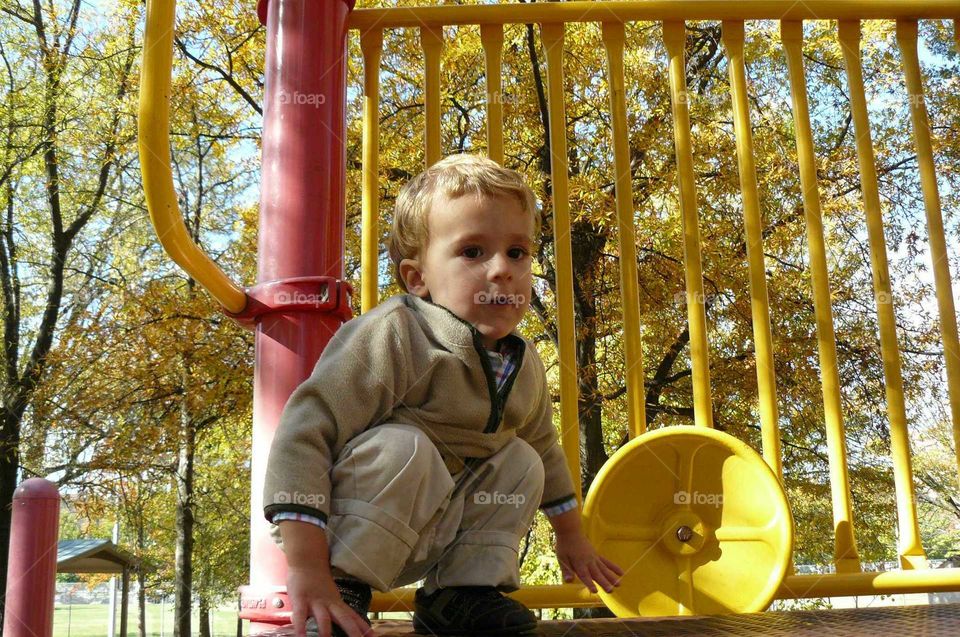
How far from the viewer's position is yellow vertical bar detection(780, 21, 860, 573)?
1511mm

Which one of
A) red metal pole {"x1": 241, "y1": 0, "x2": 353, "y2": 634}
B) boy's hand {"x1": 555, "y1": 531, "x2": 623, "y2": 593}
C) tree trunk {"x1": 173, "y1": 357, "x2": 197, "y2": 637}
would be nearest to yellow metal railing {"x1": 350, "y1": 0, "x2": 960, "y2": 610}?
red metal pole {"x1": 241, "y1": 0, "x2": 353, "y2": 634}

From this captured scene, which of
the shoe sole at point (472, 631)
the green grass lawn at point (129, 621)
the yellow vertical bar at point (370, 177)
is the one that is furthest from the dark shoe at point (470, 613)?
the green grass lawn at point (129, 621)

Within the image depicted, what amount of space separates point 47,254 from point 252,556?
10.5m

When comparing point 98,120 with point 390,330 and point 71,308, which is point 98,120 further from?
point 390,330

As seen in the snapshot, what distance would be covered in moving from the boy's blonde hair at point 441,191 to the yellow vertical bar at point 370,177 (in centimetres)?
Result: 35

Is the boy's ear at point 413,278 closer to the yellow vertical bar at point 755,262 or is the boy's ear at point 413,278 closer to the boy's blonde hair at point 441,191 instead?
the boy's blonde hair at point 441,191

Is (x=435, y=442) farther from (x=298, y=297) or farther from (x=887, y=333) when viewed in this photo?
(x=887, y=333)

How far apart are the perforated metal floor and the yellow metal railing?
419 mm

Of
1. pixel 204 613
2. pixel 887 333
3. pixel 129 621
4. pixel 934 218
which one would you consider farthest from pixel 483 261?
pixel 129 621

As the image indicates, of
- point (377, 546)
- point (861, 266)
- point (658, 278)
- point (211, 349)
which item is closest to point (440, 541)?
point (377, 546)

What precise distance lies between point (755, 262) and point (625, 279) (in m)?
0.23

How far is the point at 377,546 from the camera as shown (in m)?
0.94

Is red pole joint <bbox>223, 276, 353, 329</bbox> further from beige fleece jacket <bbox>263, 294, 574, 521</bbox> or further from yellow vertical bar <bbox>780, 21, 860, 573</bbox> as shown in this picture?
yellow vertical bar <bbox>780, 21, 860, 573</bbox>

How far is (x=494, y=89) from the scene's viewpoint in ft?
5.46
